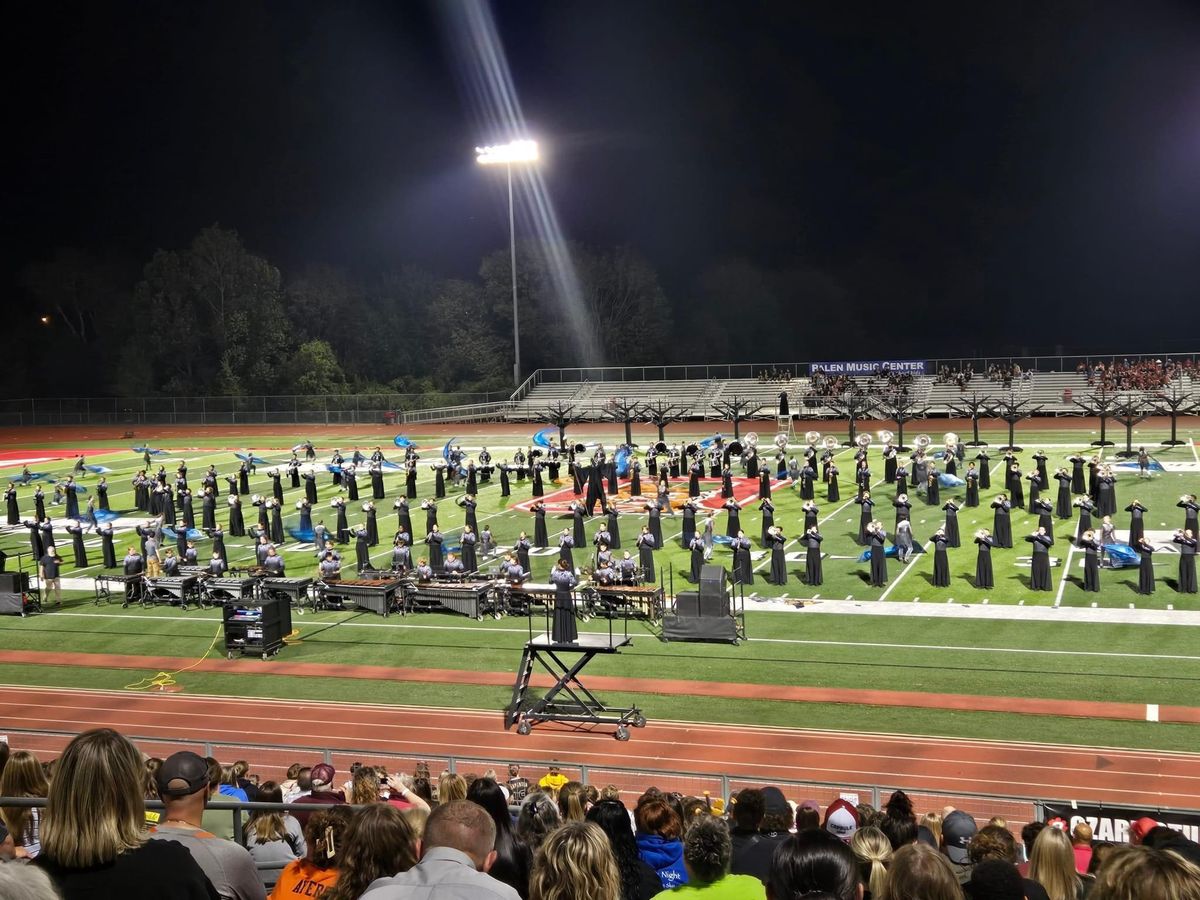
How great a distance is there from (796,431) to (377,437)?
65.5ft

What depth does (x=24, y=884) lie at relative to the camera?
8.92 feet

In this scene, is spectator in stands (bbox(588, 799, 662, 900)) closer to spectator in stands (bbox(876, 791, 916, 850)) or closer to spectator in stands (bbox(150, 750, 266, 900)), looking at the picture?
spectator in stands (bbox(150, 750, 266, 900))

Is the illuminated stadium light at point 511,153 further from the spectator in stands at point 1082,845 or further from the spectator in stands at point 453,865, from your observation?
the spectator in stands at point 453,865

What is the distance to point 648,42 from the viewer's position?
74.1 meters

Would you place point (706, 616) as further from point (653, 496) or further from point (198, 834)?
point (198, 834)

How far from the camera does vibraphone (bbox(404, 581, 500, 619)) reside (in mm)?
21125

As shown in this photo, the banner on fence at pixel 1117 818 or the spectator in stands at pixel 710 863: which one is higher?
the spectator in stands at pixel 710 863

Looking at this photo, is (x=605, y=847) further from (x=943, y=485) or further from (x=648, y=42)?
(x=648, y=42)

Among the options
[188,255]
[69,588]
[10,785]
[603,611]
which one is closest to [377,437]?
[188,255]

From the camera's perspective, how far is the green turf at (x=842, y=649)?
15320 mm

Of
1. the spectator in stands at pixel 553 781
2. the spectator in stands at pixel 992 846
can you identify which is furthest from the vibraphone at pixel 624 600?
the spectator in stands at pixel 992 846

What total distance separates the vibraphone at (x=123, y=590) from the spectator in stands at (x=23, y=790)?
17.3m

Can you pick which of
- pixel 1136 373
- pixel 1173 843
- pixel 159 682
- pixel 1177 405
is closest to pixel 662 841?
pixel 1173 843

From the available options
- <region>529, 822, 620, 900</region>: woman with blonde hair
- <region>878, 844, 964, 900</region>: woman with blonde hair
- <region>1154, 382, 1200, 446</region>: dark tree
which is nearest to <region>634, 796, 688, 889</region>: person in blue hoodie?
<region>529, 822, 620, 900</region>: woman with blonde hair
